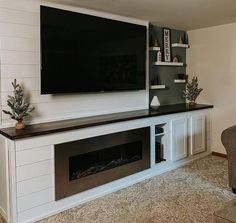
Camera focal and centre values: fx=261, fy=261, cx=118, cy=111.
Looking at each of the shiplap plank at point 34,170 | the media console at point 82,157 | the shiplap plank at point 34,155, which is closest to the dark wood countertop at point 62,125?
the media console at point 82,157

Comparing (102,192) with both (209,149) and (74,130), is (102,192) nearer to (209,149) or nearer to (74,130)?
(74,130)

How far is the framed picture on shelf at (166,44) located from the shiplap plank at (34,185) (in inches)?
109

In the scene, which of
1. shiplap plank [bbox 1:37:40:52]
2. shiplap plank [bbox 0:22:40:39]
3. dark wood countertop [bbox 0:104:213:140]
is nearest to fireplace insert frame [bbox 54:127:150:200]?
dark wood countertop [bbox 0:104:213:140]

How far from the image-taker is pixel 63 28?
9.36ft

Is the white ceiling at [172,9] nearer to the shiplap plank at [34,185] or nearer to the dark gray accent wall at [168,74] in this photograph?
the dark gray accent wall at [168,74]

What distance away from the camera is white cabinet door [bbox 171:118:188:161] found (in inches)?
149

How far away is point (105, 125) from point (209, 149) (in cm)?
238

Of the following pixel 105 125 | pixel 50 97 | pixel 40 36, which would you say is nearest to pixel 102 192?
pixel 105 125

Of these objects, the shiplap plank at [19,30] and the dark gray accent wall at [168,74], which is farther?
the dark gray accent wall at [168,74]

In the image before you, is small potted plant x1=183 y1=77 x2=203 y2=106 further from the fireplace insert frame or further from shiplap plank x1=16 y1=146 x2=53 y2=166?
shiplap plank x1=16 y1=146 x2=53 y2=166

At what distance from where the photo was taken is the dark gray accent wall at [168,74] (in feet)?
13.9

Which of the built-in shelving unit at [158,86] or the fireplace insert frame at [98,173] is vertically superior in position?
the built-in shelving unit at [158,86]

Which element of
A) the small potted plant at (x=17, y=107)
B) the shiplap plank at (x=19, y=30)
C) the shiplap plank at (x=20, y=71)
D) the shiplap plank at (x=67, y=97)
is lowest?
the small potted plant at (x=17, y=107)

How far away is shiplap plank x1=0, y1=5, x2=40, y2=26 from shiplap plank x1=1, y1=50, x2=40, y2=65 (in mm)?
312
